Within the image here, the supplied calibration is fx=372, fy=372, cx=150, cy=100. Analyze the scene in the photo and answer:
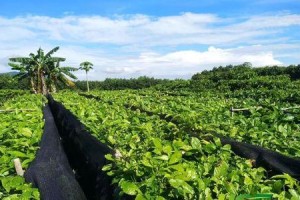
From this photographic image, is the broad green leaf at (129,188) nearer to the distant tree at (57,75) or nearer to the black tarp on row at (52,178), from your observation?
the black tarp on row at (52,178)

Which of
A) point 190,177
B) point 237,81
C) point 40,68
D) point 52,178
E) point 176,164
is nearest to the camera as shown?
point 190,177

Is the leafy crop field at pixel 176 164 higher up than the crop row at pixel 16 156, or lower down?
higher up

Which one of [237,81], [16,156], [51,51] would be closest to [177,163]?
[16,156]

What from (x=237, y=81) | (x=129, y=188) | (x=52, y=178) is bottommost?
(x=52, y=178)

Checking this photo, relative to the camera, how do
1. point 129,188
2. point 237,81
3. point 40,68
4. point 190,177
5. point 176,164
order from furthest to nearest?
point 40,68
point 237,81
point 176,164
point 190,177
point 129,188

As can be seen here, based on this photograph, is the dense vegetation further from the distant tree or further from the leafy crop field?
the leafy crop field

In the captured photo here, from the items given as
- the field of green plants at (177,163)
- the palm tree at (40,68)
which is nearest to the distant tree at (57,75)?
the palm tree at (40,68)

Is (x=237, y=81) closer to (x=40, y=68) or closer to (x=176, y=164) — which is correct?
(x=40, y=68)

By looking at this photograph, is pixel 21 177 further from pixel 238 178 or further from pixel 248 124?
pixel 248 124

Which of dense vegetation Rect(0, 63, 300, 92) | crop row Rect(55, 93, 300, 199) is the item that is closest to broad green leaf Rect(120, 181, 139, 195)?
crop row Rect(55, 93, 300, 199)

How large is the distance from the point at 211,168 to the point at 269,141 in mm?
1957

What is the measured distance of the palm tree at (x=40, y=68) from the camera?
35844 millimetres

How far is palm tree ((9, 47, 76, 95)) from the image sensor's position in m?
35.8

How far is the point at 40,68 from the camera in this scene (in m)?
36.4
